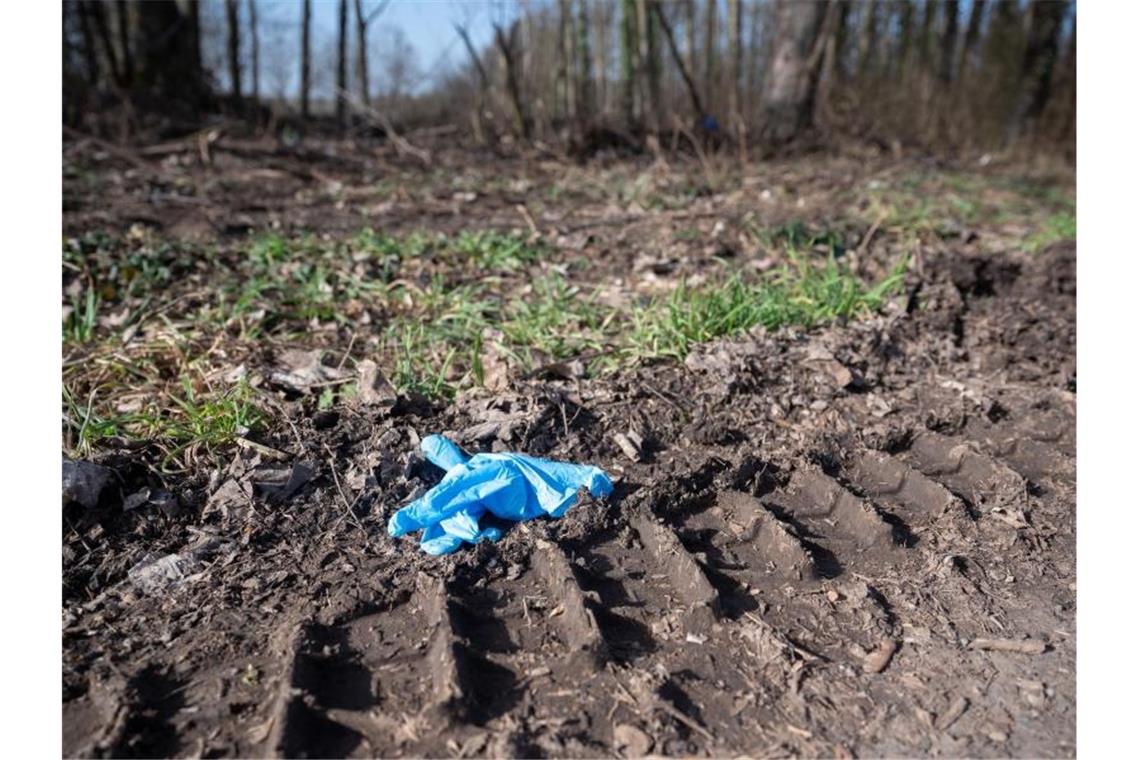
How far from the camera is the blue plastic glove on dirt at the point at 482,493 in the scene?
2438 mm

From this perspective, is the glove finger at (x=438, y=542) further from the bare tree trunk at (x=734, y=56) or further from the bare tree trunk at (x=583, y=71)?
the bare tree trunk at (x=734, y=56)

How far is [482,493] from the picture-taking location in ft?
8.27

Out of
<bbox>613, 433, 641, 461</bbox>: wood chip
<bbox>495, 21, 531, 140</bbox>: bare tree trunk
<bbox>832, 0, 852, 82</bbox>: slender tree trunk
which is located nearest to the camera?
<bbox>613, 433, 641, 461</bbox>: wood chip

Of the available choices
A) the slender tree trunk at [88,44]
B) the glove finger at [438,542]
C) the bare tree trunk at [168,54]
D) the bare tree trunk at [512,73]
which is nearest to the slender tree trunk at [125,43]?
the bare tree trunk at [168,54]

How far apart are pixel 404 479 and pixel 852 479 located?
1.45 m

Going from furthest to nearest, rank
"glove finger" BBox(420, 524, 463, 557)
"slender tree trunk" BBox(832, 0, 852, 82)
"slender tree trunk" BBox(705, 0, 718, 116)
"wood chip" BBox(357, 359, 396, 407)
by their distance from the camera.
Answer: "slender tree trunk" BBox(832, 0, 852, 82)
"slender tree trunk" BBox(705, 0, 718, 116)
"wood chip" BBox(357, 359, 396, 407)
"glove finger" BBox(420, 524, 463, 557)

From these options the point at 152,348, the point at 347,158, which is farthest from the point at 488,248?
the point at 347,158

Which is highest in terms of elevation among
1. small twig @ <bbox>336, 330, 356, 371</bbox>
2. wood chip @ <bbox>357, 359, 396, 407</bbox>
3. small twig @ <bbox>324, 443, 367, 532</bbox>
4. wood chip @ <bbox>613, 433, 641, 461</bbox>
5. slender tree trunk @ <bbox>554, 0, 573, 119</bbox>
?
slender tree trunk @ <bbox>554, 0, 573, 119</bbox>

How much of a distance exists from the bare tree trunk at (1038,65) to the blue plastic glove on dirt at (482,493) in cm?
1343

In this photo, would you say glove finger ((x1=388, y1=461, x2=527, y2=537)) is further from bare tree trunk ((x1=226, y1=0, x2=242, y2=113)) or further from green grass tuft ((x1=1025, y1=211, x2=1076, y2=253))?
bare tree trunk ((x1=226, y1=0, x2=242, y2=113))

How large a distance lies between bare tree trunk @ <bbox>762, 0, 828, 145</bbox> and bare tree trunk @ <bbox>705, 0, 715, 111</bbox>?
0.73 metres

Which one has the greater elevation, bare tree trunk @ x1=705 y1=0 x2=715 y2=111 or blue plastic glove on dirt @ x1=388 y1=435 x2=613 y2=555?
bare tree trunk @ x1=705 y1=0 x2=715 y2=111

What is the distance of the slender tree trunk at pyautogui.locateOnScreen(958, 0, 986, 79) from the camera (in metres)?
15.5

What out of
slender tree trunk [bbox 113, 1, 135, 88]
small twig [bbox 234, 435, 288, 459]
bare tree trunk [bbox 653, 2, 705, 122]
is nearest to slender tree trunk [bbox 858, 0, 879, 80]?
bare tree trunk [bbox 653, 2, 705, 122]
